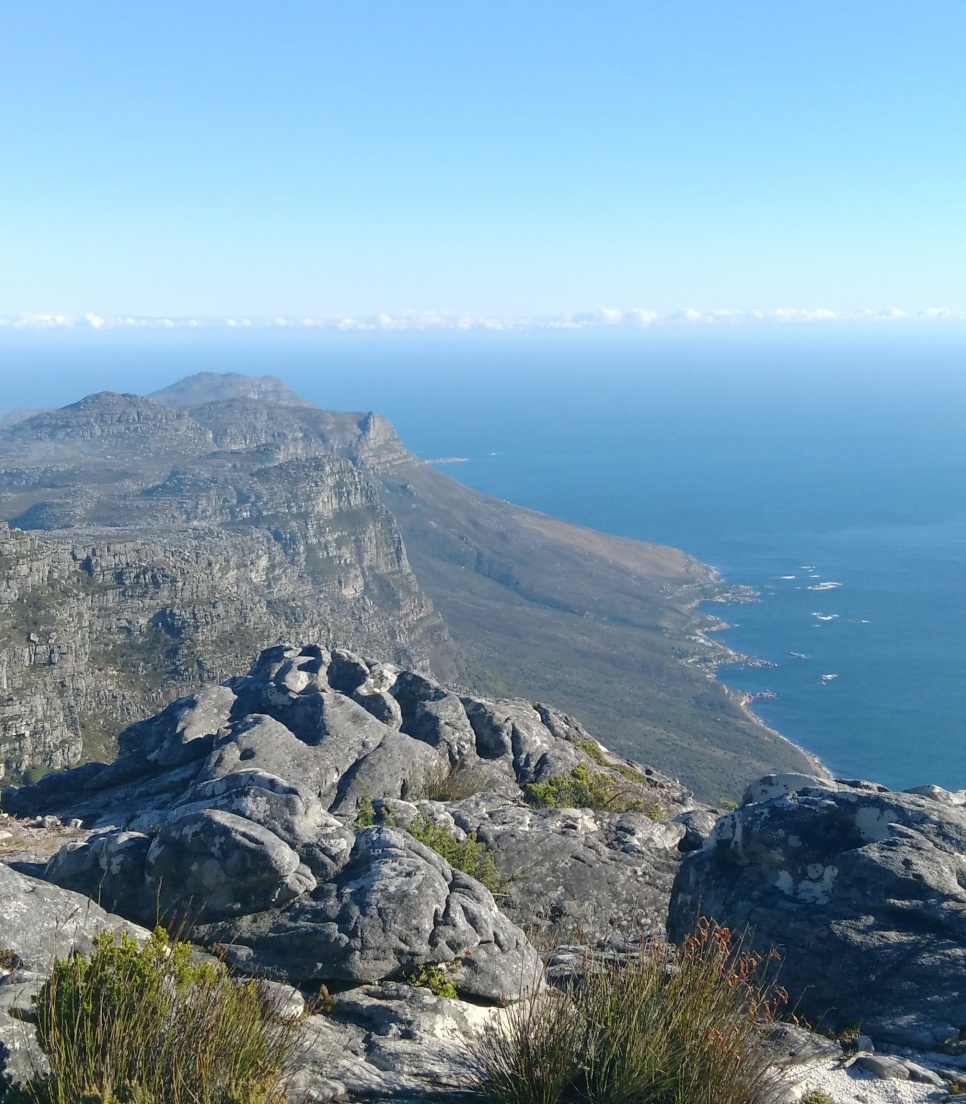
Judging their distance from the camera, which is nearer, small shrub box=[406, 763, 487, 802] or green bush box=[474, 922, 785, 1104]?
green bush box=[474, 922, 785, 1104]

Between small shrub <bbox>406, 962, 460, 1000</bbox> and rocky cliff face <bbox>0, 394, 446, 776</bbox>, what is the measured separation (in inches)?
2605

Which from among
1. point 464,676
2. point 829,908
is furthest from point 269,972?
point 464,676

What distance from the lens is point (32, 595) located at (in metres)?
83.2

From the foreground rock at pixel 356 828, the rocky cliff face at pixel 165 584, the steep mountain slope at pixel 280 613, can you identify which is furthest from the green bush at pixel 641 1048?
the steep mountain slope at pixel 280 613

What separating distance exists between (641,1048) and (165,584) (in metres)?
95.8

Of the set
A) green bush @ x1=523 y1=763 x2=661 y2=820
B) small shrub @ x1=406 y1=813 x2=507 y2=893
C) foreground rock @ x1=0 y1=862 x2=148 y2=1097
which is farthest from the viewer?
green bush @ x1=523 y1=763 x2=661 y2=820

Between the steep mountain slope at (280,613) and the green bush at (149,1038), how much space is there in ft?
226

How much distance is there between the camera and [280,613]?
120250 mm

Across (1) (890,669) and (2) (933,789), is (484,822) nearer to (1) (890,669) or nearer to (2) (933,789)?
(2) (933,789)

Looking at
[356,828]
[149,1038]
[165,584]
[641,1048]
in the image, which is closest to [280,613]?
[165,584]

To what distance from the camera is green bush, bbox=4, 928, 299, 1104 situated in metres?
6.04

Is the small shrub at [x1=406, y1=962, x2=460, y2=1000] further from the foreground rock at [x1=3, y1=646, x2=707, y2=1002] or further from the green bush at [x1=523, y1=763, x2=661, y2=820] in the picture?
the green bush at [x1=523, y1=763, x2=661, y2=820]

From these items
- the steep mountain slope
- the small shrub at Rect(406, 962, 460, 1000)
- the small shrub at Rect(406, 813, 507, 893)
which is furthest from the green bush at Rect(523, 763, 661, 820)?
the steep mountain slope

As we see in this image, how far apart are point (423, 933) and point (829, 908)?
4644 millimetres
